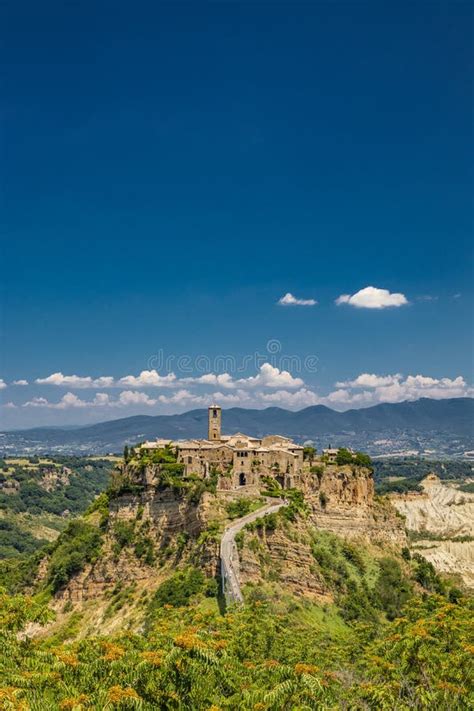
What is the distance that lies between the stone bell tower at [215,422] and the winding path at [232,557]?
72.0ft

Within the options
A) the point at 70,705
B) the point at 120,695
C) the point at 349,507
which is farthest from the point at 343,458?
the point at 70,705

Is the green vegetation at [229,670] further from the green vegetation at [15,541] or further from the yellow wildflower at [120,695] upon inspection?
the green vegetation at [15,541]

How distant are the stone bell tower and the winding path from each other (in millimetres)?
21935

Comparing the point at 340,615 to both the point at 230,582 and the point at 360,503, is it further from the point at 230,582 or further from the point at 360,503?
the point at 360,503

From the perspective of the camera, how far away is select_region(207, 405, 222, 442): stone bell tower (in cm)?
8022

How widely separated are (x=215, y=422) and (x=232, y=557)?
32.3 m

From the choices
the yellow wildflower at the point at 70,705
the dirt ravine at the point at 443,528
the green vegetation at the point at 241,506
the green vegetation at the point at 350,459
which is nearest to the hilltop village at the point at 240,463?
the green vegetation at the point at 241,506

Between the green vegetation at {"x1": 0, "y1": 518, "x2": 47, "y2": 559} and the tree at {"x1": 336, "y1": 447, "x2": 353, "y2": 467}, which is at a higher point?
the tree at {"x1": 336, "y1": 447, "x2": 353, "y2": 467}

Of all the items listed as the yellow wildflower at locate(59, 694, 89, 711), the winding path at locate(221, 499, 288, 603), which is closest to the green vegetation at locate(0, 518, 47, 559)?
the winding path at locate(221, 499, 288, 603)

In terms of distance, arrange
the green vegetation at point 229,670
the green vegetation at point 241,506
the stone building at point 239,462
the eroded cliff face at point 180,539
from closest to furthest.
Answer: the green vegetation at point 229,670, the eroded cliff face at point 180,539, the green vegetation at point 241,506, the stone building at point 239,462

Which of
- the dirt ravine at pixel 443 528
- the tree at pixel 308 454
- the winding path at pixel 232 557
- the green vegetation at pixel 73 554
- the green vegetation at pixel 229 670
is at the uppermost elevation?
the tree at pixel 308 454

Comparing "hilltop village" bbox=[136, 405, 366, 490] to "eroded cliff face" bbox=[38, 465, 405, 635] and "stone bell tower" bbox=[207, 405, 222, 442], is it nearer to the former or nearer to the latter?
"eroded cliff face" bbox=[38, 465, 405, 635]

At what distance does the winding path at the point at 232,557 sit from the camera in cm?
4578

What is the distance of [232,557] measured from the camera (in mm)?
49812
